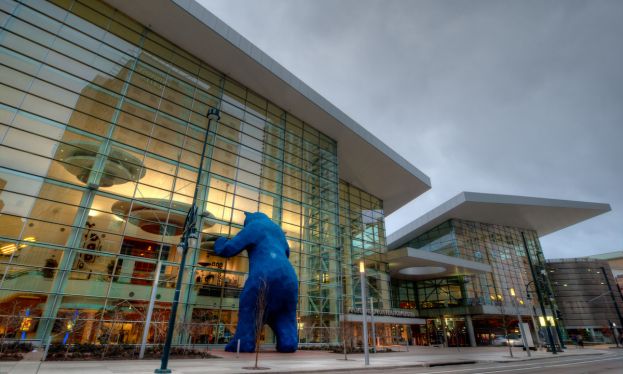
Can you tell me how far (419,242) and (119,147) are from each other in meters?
46.0

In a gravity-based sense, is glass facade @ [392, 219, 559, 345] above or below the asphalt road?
above

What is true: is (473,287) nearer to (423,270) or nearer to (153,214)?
(423,270)

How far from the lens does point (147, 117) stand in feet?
79.0

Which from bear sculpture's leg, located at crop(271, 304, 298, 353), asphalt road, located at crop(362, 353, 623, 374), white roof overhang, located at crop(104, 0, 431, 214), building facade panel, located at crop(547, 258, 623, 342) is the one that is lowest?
asphalt road, located at crop(362, 353, 623, 374)

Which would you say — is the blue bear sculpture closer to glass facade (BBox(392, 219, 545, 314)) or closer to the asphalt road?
the asphalt road

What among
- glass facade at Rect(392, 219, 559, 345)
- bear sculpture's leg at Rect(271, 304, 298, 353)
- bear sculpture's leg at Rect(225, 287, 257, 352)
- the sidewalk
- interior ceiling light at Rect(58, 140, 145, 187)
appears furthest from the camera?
glass facade at Rect(392, 219, 559, 345)

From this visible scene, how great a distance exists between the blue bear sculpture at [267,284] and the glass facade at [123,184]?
3.91 m

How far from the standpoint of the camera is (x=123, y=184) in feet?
70.9

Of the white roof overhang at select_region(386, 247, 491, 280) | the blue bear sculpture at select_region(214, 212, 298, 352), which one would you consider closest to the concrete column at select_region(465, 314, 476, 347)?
the white roof overhang at select_region(386, 247, 491, 280)

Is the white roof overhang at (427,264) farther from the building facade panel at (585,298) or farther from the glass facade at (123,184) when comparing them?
the building facade panel at (585,298)

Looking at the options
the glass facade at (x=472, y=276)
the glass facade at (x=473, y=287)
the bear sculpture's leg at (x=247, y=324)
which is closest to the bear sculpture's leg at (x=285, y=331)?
the bear sculpture's leg at (x=247, y=324)

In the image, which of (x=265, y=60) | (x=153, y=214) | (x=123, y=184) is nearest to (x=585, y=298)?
(x=265, y=60)

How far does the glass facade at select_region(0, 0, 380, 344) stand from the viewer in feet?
58.1

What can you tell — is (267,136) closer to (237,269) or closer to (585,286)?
(237,269)
